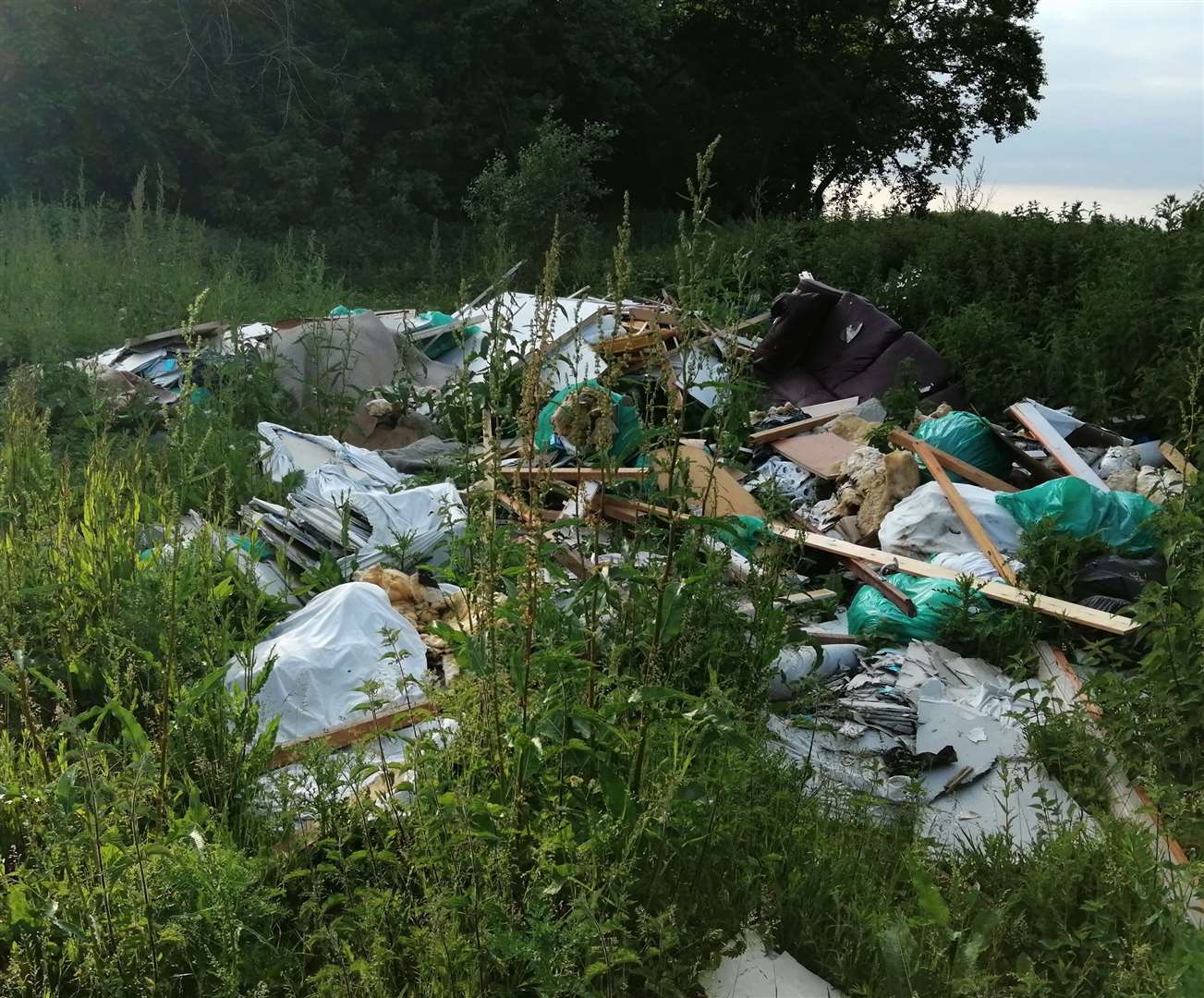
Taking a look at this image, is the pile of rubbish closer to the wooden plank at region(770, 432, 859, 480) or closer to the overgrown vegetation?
the wooden plank at region(770, 432, 859, 480)

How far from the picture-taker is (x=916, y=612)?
16.4 feet

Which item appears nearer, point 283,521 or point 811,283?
point 283,521

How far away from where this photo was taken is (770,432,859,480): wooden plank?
681 cm

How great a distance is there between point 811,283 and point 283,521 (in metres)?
5.22

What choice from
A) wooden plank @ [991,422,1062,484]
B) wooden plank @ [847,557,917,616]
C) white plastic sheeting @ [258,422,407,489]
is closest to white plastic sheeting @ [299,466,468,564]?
white plastic sheeting @ [258,422,407,489]

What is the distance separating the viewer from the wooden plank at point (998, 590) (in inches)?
188

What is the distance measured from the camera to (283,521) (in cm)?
503

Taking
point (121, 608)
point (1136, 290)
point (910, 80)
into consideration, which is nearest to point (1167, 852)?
point (121, 608)

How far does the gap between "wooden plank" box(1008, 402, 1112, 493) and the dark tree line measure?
11911mm

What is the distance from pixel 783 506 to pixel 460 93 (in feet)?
54.7

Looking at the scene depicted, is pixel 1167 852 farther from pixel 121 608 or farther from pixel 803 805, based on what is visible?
pixel 121 608

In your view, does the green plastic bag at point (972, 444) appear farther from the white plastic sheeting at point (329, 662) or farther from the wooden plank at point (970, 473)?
the white plastic sheeting at point (329, 662)

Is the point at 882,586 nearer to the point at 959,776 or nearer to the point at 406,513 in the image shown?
the point at 959,776

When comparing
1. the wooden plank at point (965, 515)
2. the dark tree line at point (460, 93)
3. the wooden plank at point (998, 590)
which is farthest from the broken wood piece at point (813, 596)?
the dark tree line at point (460, 93)
